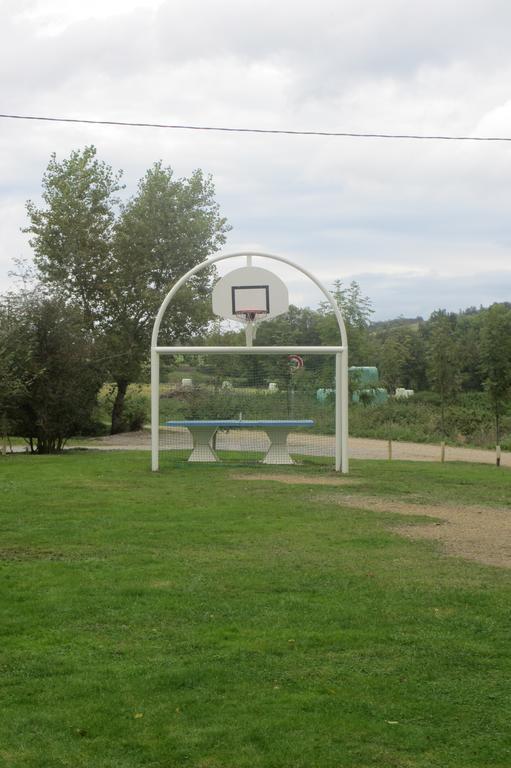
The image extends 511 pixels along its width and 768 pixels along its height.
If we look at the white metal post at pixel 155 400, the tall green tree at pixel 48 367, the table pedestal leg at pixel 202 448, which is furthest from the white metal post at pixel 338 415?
the tall green tree at pixel 48 367

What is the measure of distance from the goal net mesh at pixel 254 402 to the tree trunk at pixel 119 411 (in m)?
12.2

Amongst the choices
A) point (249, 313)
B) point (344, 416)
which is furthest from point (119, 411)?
point (344, 416)

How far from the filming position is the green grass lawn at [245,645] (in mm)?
4660

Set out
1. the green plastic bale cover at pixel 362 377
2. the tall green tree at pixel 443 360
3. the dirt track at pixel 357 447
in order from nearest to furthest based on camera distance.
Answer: the dirt track at pixel 357 447 < the tall green tree at pixel 443 360 < the green plastic bale cover at pixel 362 377

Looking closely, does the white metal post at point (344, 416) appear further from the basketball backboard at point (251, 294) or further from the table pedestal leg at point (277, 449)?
the table pedestal leg at point (277, 449)

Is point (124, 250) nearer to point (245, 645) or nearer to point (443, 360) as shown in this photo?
point (443, 360)

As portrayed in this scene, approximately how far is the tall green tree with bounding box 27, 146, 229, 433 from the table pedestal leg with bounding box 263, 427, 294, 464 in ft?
43.4

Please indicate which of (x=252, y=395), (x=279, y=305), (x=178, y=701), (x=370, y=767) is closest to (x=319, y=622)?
(x=178, y=701)

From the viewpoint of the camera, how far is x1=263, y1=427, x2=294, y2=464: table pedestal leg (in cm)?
1927

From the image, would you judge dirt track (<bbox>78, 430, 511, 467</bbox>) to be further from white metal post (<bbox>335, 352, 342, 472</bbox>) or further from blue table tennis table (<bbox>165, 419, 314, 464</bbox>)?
white metal post (<bbox>335, 352, 342, 472</bbox>)

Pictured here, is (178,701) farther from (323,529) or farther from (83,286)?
(83,286)

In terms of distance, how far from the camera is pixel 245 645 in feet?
20.2

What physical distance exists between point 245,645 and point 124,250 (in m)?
27.5

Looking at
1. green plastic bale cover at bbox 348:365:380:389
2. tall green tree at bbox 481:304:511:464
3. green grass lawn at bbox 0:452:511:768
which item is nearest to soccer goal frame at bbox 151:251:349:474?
tall green tree at bbox 481:304:511:464
